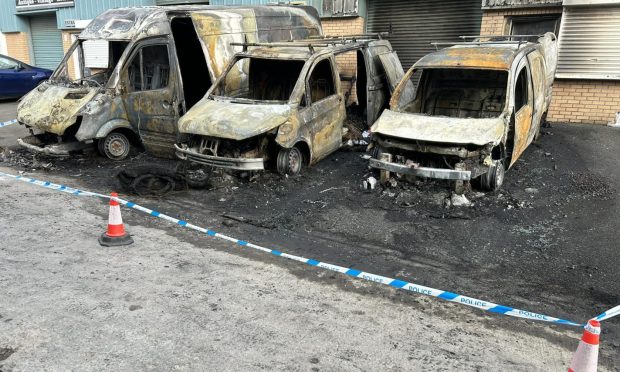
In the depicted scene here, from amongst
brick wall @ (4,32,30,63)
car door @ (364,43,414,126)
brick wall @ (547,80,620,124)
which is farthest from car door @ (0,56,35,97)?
brick wall @ (547,80,620,124)

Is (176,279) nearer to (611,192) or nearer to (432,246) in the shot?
(432,246)

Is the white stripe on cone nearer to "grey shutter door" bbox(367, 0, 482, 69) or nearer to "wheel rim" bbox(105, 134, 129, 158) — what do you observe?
"wheel rim" bbox(105, 134, 129, 158)

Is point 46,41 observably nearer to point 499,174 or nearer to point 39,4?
point 39,4

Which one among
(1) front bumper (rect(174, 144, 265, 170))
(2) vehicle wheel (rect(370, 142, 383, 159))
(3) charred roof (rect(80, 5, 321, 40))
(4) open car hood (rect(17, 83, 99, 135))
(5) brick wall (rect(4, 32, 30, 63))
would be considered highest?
(3) charred roof (rect(80, 5, 321, 40))

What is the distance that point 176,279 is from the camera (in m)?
4.75

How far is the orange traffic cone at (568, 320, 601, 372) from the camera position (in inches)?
107

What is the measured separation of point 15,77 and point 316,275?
15.1 m

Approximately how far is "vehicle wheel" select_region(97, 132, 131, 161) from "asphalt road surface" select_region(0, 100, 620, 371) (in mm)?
882

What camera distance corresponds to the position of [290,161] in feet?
25.1

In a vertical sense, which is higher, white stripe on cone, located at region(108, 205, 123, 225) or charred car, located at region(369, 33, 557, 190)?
charred car, located at region(369, 33, 557, 190)

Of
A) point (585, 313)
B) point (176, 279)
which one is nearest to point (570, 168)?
point (585, 313)

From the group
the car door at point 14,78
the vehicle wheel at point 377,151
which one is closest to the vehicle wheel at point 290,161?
the vehicle wheel at point 377,151

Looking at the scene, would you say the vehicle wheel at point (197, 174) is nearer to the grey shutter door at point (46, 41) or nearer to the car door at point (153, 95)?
the car door at point (153, 95)

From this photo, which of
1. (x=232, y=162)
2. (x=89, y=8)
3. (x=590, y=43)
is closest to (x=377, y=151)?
(x=232, y=162)
